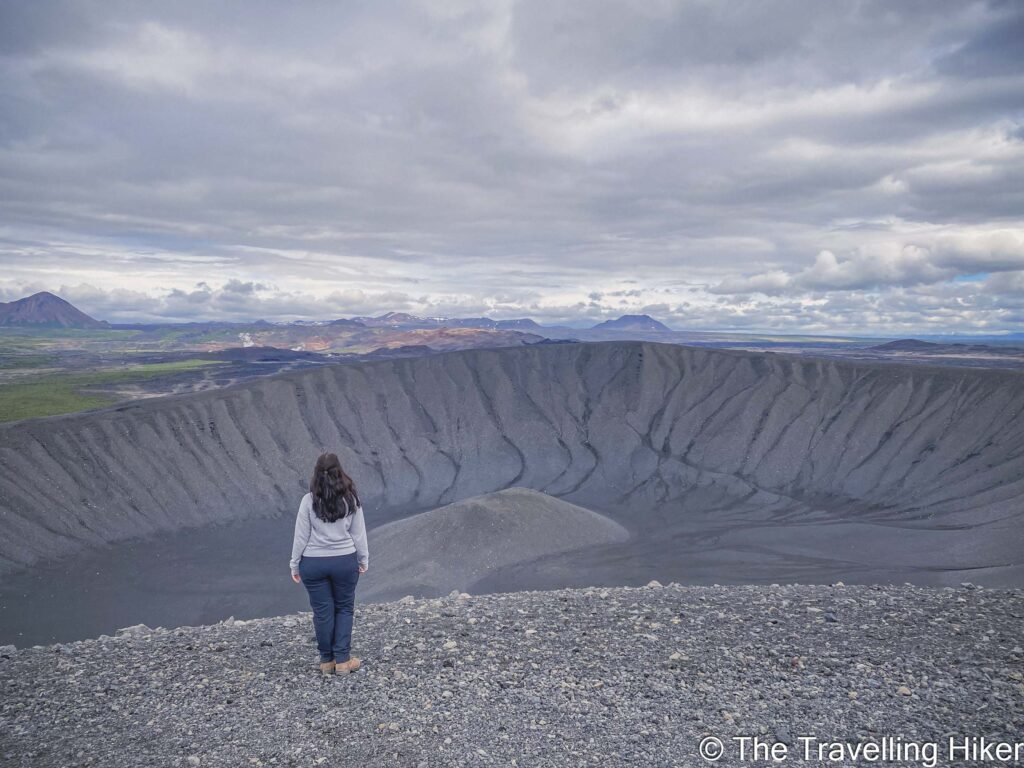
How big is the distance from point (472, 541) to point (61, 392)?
6289 cm

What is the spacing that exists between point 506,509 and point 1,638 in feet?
60.6

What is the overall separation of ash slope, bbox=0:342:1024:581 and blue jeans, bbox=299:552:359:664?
75.8 ft

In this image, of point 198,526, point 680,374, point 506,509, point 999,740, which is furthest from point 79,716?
point 680,374

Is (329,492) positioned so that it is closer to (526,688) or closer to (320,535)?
(320,535)

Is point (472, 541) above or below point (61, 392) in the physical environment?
below

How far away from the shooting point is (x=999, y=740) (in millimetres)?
5512

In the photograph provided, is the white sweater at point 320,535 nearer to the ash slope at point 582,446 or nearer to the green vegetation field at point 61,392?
the ash slope at point 582,446

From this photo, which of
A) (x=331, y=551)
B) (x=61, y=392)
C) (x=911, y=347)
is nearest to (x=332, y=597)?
(x=331, y=551)

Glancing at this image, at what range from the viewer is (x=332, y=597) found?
22.8 feet

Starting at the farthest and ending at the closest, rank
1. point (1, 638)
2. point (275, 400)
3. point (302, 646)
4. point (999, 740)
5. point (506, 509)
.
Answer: point (275, 400) < point (506, 509) < point (1, 638) < point (302, 646) < point (999, 740)

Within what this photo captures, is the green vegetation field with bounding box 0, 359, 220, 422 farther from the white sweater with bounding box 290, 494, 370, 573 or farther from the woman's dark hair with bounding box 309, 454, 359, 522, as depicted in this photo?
the woman's dark hair with bounding box 309, 454, 359, 522

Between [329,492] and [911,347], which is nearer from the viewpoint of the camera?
[329,492]

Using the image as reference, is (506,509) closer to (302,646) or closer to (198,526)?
(198,526)

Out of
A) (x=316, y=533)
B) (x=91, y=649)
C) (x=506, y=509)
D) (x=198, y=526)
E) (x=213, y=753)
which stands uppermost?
(x=316, y=533)
